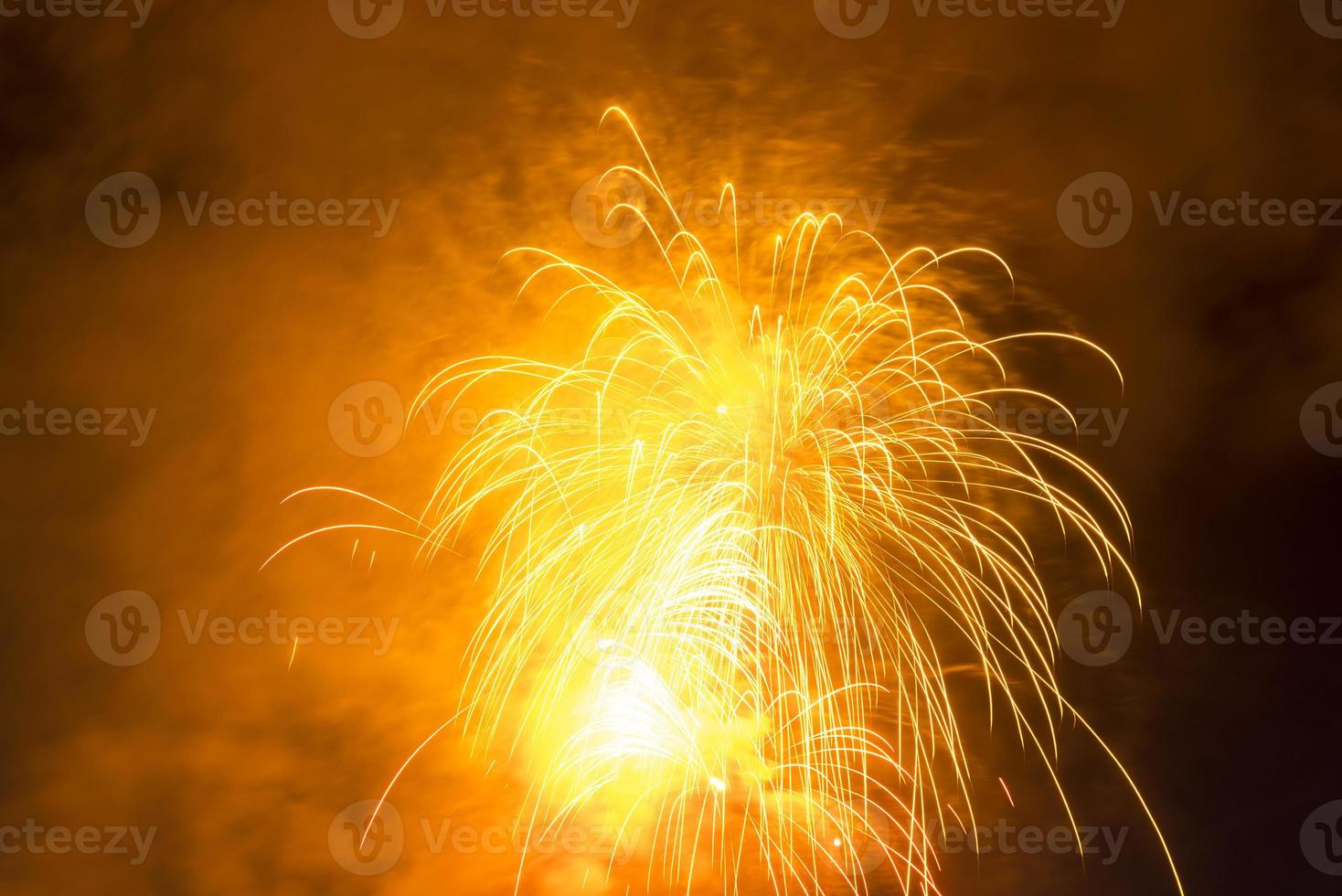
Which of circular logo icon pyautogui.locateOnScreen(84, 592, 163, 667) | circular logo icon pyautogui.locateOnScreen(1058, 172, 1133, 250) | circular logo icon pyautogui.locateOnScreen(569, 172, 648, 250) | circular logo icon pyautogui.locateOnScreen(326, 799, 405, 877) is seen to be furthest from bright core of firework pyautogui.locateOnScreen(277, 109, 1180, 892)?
circular logo icon pyautogui.locateOnScreen(84, 592, 163, 667)

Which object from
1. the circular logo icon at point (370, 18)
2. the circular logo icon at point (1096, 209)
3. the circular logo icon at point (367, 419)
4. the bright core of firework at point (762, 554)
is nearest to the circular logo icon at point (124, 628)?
the circular logo icon at point (367, 419)

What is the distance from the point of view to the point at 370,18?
3832mm

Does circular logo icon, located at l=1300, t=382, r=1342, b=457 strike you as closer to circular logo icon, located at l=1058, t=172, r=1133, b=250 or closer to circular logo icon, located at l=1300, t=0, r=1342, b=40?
circular logo icon, located at l=1058, t=172, r=1133, b=250

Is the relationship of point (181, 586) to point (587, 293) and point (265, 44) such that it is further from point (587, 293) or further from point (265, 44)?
point (265, 44)

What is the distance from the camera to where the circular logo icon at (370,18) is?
3.83m

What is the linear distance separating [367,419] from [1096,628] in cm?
318

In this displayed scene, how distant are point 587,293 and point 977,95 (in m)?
1.88

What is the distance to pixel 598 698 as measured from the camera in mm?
3441

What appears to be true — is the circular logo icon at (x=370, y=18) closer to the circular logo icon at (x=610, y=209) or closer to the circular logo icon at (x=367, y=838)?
the circular logo icon at (x=610, y=209)

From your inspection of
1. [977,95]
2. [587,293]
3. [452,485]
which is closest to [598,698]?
[452,485]

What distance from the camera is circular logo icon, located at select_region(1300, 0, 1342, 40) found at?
3893mm

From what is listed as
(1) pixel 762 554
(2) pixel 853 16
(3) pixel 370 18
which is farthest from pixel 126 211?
(2) pixel 853 16

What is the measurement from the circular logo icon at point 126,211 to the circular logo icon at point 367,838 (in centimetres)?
262

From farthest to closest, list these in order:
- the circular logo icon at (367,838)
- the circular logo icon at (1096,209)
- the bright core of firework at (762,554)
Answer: the circular logo icon at (1096,209) < the circular logo icon at (367,838) < the bright core of firework at (762,554)
